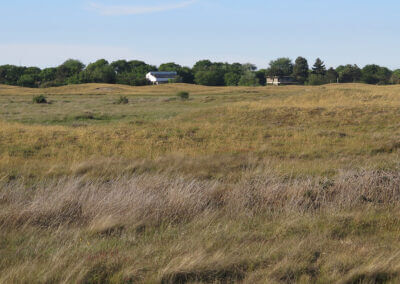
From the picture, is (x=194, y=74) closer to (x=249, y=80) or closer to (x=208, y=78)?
(x=208, y=78)

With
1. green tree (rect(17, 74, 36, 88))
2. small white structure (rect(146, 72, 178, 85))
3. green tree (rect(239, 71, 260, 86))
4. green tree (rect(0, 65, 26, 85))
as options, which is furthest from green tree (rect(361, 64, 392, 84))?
green tree (rect(0, 65, 26, 85))

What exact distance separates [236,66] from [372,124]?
136988 millimetres

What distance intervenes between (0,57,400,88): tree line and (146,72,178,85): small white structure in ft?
9.56

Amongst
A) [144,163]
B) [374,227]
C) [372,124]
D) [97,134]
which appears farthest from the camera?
[372,124]

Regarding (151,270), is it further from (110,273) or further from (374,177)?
(374,177)

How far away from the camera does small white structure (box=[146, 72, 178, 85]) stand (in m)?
138

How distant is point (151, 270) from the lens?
479 cm

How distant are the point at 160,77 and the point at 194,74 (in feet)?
45.1

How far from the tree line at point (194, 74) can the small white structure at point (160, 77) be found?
292 centimetres

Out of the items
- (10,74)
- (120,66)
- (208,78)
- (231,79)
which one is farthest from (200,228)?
(120,66)

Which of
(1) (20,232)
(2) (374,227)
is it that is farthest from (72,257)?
(2) (374,227)

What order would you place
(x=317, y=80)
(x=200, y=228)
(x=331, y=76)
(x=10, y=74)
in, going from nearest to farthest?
(x=200, y=228) → (x=317, y=80) → (x=331, y=76) → (x=10, y=74)

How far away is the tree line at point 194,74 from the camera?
121 meters

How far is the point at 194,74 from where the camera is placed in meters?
149
